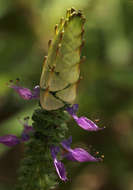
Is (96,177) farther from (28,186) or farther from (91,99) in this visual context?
(28,186)

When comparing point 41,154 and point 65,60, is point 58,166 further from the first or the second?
point 65,60

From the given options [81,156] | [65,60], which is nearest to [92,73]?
[81,156]

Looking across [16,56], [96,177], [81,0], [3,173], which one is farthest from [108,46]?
[3,173]

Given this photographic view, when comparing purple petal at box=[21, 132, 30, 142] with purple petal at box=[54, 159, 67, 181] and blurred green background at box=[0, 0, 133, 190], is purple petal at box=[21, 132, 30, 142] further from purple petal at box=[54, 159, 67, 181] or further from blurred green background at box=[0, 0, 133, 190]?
blurred green background at box=[0, 0, 133, 190]

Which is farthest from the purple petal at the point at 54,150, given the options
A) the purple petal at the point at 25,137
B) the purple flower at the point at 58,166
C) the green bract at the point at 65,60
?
the green bract at the point at 65,60

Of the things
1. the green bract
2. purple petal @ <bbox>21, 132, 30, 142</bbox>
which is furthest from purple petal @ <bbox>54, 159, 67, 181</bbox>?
the green bract

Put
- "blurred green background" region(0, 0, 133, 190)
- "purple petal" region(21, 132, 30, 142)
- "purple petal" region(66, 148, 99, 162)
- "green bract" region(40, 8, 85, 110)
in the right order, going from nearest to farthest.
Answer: "green bract" region(40, 8, 85, 110)
"purple petal" region(66, 148, 99, 162)
"purple petal" region(21, 132, 30, 142)
"blurred green background" region(0, 0, 133, 190)
